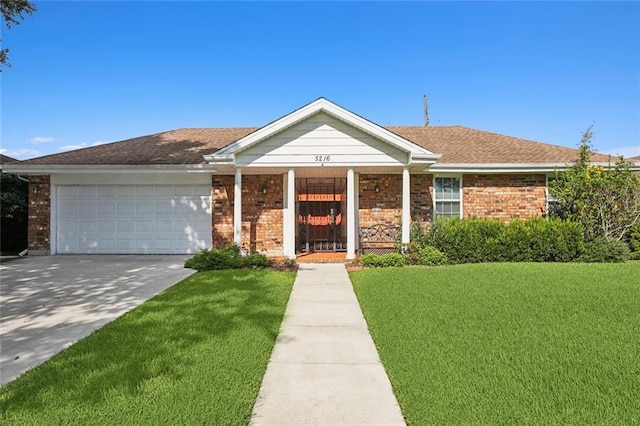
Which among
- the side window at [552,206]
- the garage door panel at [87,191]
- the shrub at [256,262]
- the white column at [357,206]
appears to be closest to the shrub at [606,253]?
the side window at [552,206]

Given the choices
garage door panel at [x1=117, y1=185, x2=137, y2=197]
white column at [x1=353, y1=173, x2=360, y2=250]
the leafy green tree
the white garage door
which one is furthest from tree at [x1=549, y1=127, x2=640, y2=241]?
the leafy green tree

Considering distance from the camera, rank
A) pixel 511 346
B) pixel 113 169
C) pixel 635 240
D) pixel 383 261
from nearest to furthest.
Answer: pixel 511 346, pixel 383 261, pixel 635 240, pixel 113 169

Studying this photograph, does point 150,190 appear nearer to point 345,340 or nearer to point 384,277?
point 384,277

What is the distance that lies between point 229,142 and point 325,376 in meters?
12.8

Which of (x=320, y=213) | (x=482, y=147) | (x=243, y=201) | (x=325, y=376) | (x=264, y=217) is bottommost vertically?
(x=325, y=376)

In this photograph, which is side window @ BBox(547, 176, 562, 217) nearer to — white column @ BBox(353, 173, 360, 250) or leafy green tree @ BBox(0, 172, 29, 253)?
white column @ BBox(353, 173, 360, 250)

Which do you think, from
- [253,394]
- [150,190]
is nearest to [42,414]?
[253,394]

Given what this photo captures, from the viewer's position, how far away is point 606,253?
10.7 meters

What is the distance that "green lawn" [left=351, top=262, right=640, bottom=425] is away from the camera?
123 inches

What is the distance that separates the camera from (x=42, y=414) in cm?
302

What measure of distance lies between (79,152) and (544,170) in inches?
650

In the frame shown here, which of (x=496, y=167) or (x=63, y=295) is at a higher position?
(x=496, y=167)

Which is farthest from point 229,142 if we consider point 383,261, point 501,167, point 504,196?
point 504,196

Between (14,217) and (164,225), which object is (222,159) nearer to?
(164,225)
